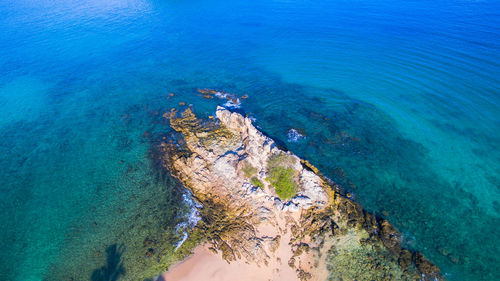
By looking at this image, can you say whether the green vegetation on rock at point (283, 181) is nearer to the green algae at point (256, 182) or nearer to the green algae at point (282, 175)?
the green algae at point (282, 175)

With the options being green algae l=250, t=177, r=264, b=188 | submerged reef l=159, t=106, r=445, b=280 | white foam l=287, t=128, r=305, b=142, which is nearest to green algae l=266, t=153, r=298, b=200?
submerged reef l=159, t=106, r=445, b=280

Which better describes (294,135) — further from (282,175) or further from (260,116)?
(282,175)

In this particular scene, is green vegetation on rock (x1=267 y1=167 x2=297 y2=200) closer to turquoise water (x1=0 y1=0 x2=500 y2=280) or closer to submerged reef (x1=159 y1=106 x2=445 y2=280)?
submerged reef (x1=159 y1=106 x2=445 y2=280)

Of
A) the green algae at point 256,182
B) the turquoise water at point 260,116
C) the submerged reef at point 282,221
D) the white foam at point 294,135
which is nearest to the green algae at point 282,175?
the submerged reef at point 282,221

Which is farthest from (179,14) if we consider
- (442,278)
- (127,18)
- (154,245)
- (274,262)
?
(442,278)

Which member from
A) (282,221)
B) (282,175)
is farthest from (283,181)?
(282,221)

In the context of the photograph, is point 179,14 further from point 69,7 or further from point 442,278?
point 442,278
